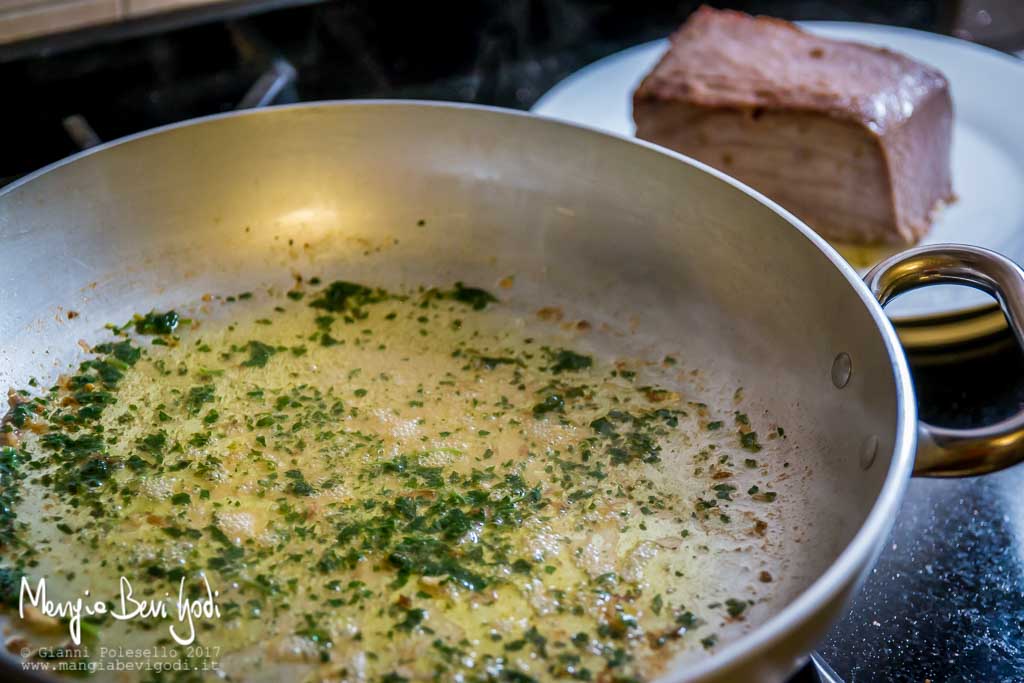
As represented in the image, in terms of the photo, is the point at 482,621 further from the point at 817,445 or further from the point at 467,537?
the point at 817,445

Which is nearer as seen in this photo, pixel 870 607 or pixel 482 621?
pixel 482 621

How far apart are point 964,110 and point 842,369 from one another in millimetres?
838

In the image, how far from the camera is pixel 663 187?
96 cm

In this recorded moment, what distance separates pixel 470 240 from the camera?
1.06 m

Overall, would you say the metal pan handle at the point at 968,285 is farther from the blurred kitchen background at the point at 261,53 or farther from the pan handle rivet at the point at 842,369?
the blurred kitchen background at the point at 261,53

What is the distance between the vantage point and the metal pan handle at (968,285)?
631 mm

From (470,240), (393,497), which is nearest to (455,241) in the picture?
(470,240)

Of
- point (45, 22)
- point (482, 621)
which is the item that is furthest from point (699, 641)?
point (45, 22)

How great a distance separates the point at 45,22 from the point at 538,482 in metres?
0.88

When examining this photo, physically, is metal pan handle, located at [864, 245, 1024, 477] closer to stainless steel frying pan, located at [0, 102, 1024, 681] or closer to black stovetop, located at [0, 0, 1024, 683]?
stainless steel frying pan, located at [0, 102, 1024, 681]

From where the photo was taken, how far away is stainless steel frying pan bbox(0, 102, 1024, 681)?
794mm

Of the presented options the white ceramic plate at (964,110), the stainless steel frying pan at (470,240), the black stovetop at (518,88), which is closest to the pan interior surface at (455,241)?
the stainless steel frying pan at (470,240)

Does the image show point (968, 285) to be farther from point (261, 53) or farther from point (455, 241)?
point (261, 53)

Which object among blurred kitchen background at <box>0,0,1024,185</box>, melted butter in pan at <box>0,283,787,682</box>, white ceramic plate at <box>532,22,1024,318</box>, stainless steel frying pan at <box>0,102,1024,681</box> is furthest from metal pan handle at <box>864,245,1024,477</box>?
blurred kitchen background at <box>0,0,1024,185</box>
